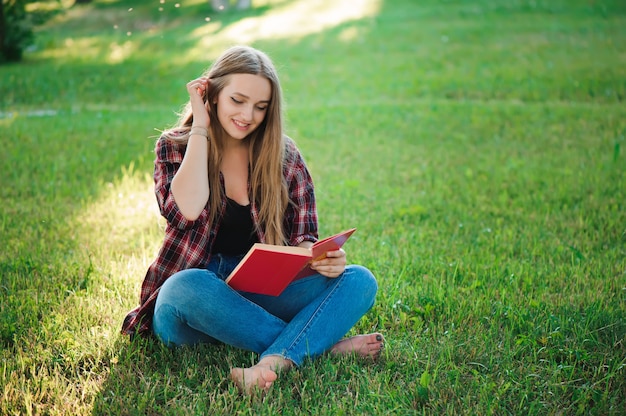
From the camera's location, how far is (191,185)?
294 centimetres

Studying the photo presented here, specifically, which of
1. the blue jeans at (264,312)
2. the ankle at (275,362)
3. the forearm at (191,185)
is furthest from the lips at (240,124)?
the ankle at (275,362)

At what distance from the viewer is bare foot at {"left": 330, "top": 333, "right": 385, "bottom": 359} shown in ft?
10.0

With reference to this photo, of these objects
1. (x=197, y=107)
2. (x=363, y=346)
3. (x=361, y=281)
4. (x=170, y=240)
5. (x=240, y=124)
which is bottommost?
(x=363, y=346)

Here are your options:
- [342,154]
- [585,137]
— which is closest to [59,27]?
[342,154]

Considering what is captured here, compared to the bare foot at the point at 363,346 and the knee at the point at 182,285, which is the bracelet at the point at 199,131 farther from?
the bare foot at the point at 363,346

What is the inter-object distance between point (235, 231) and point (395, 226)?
6.98 feet

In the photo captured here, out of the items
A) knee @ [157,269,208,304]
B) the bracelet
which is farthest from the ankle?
the bracelet

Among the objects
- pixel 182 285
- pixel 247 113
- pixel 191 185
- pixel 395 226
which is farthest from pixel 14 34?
pixel 182 285

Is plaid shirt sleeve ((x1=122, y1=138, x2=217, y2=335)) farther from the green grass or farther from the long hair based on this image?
the green grass

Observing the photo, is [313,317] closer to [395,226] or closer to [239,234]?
[239,234]

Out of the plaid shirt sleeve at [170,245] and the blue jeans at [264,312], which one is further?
the plaid shirt sleeve at [170,245]

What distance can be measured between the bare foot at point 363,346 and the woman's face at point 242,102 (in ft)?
3.39

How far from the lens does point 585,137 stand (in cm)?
759

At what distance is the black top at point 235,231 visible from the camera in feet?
10.6
